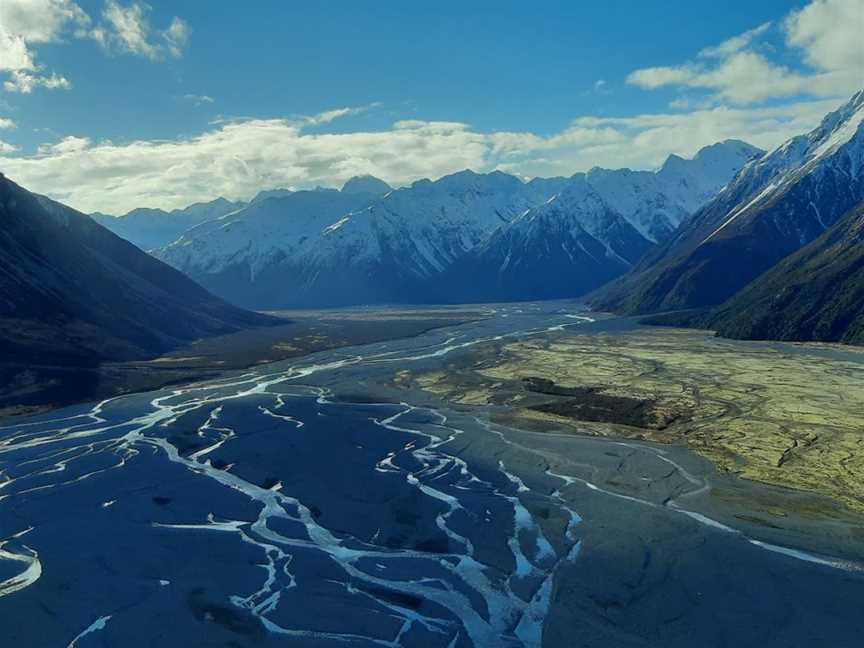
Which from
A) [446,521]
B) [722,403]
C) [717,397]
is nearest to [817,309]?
[717,397]

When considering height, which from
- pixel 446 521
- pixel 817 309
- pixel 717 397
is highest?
pixel 817 309

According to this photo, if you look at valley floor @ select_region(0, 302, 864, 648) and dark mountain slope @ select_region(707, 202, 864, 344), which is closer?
valley floor @ select_region(0, 302, 864, 648)

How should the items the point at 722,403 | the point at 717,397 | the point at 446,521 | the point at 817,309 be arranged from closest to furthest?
the point at 446,521 → the point at 722,403 → the point at 717,397 → the point at 817,309

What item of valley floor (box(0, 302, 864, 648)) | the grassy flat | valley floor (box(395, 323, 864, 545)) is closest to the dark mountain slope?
valley floor (box(395, 323, 864, 545))

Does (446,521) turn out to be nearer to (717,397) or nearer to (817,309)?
(717,397)

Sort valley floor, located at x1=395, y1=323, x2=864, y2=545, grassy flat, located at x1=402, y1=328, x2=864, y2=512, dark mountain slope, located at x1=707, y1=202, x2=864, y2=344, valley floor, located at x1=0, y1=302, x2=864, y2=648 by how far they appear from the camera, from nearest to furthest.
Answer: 1. valley floor, located at x1=0, y1=302, x2=864, y2=648
2. valley floor, located at x1=395, y1=323, x2=864, y2=545
3. grassy flat, located at x1=402, y1=328, x2=864, y2=512
4. dark mountain slope, located at x1=707, y1=202, x2=864, y2=344

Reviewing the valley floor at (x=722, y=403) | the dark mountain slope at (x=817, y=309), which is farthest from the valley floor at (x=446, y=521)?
the dark mountain slope at (x=817, y=309)

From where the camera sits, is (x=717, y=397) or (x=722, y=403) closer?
(x=722, y=403)

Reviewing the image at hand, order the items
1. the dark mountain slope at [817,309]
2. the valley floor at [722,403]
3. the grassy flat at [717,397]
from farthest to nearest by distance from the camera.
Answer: the dark mountain slope at [817,309] < the grassy flat at [717,397] < the valley floor at [722,403]

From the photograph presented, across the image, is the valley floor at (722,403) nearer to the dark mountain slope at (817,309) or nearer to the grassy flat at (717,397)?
the grassy flat at (717,397)

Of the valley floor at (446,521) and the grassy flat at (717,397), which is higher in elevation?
the valley floor at (446,521)

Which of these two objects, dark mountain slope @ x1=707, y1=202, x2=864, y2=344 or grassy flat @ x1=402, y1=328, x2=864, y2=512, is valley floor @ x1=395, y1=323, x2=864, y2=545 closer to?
grassy flat @ x1=402, y1=328, x2=864, y2=512

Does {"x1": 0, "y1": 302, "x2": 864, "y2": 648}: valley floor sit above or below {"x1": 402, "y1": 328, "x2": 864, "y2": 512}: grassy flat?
above
